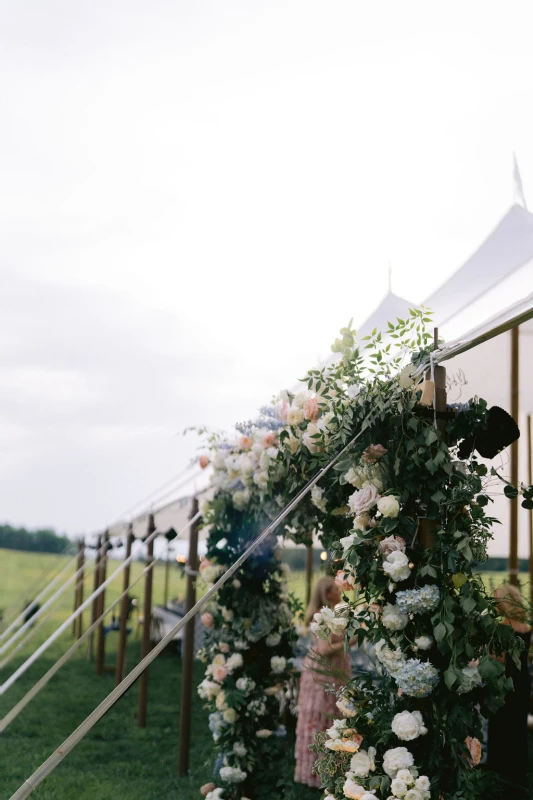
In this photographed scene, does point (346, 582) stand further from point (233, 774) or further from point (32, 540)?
point (32, 540)

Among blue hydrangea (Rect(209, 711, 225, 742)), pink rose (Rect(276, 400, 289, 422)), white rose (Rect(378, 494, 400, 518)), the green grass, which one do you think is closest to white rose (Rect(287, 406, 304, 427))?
pink rose (Rect(276, 400, 289, 422))

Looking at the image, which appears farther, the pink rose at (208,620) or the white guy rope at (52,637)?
the pink rose at (208,620)

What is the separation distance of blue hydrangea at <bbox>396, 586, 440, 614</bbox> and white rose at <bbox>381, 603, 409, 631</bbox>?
0.04 metres

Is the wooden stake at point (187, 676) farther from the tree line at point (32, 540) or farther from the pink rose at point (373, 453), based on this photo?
the tree line at point (32, 540)

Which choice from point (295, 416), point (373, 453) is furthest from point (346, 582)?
point (295, 416)

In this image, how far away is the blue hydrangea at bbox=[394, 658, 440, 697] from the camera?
2.29 metres

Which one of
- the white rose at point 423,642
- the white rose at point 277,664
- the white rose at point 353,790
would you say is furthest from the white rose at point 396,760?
the white rose at point 277,664

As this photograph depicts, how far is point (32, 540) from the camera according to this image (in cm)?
1745

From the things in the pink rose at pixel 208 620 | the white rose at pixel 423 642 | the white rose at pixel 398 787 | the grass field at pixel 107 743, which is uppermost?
the white rose at pixel 423 642

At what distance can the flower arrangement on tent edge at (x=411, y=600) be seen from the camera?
2.29 metres

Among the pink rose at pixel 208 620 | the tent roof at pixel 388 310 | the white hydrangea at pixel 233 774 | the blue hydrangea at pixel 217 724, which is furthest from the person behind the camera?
the tent roof at pixel 388 310

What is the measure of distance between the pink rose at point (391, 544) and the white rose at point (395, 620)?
0.18 metres

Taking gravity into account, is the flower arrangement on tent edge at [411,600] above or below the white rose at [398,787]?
above

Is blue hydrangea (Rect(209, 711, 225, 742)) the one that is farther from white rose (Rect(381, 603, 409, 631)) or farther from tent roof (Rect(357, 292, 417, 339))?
tent roof (Rect(357, 292, 417, 339))
